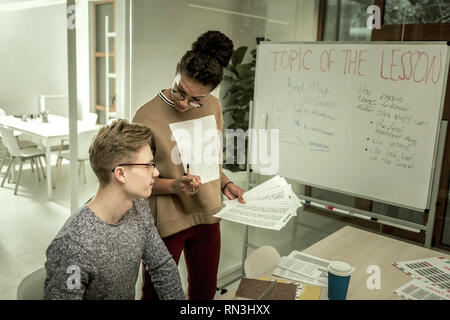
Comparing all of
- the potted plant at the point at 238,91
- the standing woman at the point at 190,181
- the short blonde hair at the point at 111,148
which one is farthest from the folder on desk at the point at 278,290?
the potted plant at the point at 238,91

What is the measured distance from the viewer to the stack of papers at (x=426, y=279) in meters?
1.47

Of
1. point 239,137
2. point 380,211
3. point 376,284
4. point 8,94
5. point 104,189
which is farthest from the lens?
point 239,137

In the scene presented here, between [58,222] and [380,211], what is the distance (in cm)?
211

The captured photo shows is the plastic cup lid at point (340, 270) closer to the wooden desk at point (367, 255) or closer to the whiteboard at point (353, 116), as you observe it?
the wooden desk at point (367, 255)

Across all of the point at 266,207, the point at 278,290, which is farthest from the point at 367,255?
the point at 278,290

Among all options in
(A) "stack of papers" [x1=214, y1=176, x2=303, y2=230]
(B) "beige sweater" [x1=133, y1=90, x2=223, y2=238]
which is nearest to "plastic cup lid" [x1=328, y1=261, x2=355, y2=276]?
(A) "stack of papers" [x1=214, y1=176, x2=303, y2=230]

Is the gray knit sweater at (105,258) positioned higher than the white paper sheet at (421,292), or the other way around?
the gray knit sweater at (105,258)

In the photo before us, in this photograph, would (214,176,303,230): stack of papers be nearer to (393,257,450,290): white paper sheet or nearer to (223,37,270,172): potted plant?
(393,257,450,290): white paper sheet

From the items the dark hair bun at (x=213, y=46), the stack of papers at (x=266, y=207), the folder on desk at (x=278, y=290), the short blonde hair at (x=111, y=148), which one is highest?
the dark hair bun at (x=213, y=46)

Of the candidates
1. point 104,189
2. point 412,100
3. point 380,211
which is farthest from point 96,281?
point 380,211

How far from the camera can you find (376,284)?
155 cm

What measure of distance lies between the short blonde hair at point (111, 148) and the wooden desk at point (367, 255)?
1.87 feet
